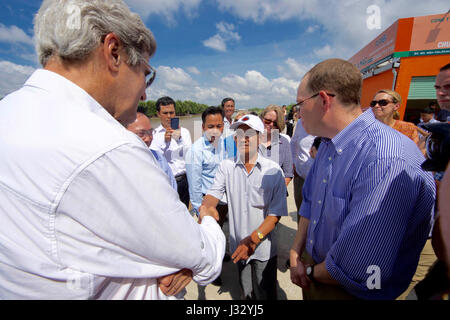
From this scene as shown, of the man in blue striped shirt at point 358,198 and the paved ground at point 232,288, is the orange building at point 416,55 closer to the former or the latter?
the paved ground at point 232,288

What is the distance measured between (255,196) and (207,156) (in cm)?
157

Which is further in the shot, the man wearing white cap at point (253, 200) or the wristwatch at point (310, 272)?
the man wearing white cap at point (253, 200)

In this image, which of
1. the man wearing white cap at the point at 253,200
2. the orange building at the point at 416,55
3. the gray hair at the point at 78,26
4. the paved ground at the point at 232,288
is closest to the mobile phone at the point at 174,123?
the man wearing white cap at the point at 253,200

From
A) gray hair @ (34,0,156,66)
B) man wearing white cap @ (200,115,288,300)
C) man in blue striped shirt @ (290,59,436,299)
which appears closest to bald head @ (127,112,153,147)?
man wearing white cap @ (200,115,288,300)

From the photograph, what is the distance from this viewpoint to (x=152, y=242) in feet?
2.52

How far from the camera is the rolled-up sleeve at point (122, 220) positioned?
2.26 feet

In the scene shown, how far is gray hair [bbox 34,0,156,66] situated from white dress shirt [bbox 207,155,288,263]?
1650 mm

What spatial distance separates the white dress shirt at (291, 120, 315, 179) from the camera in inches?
144

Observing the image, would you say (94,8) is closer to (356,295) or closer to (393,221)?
(393,221)

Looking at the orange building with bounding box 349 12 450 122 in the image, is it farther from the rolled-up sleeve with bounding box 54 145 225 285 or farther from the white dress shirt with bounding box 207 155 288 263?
the rolled-up sleeve with bounding box 54 145 225 285

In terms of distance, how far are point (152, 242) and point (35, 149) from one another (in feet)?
1.63

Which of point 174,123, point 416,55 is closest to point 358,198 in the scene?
point 174,123

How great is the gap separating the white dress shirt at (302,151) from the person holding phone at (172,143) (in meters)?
2.22
